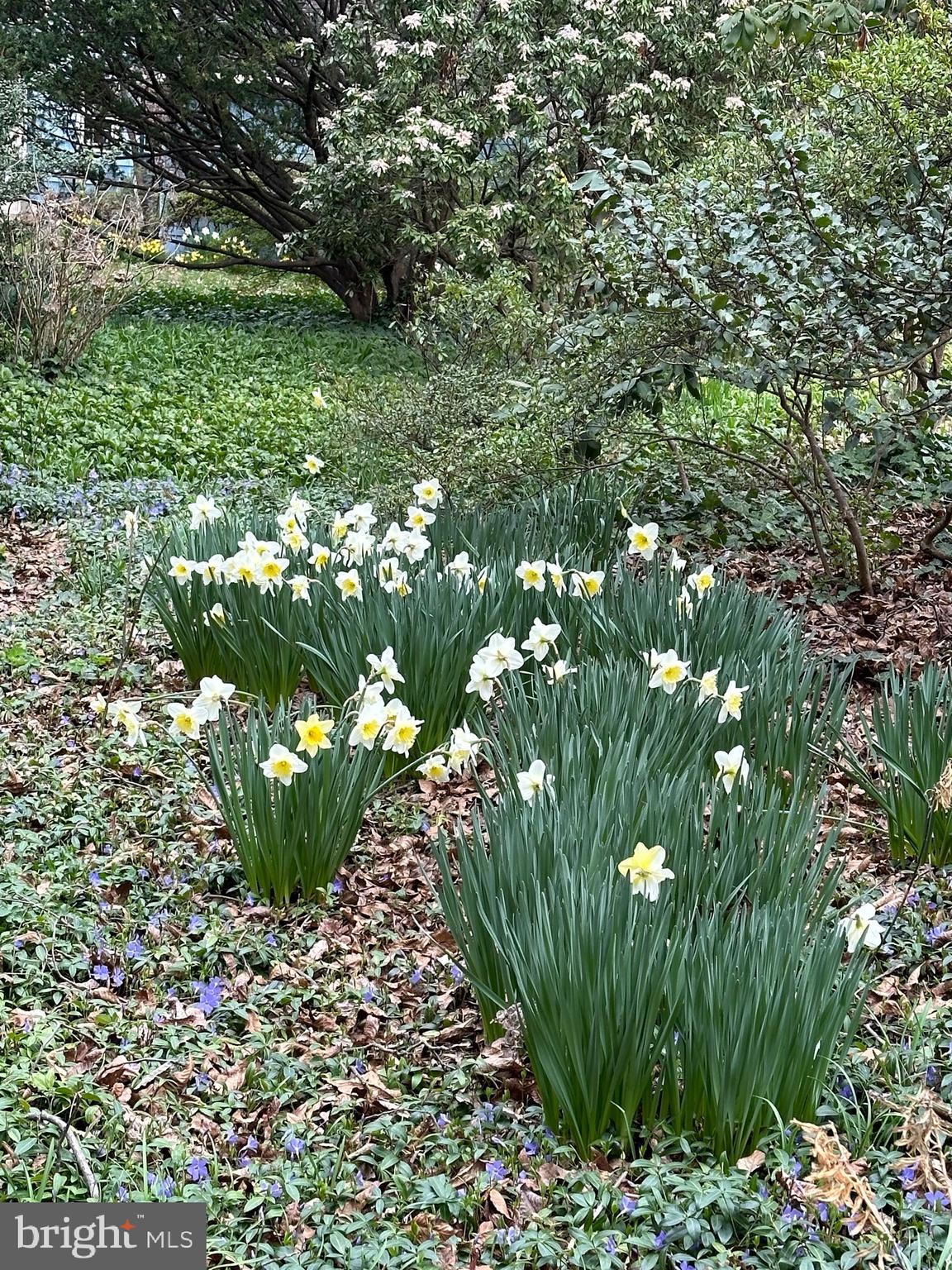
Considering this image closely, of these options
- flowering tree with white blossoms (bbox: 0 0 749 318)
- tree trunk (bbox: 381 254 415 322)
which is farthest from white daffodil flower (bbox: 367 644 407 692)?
tree trunk (bbox: 381 254 415 322)

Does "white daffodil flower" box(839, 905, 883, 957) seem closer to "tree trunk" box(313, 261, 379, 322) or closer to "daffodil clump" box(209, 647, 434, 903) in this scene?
"daffodil clump" box(209, 647, 434, 903)

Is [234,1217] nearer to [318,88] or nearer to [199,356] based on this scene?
[199,356]

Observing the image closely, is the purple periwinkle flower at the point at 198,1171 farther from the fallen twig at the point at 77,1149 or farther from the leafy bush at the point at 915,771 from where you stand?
the leafy bush at the point at 915,771

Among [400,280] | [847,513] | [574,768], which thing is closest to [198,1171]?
[574,768]

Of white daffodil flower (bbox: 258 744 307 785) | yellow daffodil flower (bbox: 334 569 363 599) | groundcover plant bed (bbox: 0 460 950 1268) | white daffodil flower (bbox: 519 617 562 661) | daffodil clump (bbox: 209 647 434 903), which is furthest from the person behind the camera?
yellow daffodil flower (bbox: 334 569 363 599)

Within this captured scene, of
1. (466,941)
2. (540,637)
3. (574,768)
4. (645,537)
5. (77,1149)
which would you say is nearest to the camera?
(77,1149)

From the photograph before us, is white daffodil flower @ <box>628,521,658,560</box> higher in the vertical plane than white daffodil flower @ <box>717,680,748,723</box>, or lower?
higher

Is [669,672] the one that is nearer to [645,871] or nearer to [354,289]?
[645,871]

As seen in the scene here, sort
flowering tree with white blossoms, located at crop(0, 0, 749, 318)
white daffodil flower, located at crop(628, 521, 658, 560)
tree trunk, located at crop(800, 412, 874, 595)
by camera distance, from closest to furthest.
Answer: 1. white daffodil flower, located at crop(628, 521, 658, 560)
2. tree trunk, located at crop(800, 412, 874, 595)
3. flowering tree with white blossoms, located at crop(0, 0, 749, 318)

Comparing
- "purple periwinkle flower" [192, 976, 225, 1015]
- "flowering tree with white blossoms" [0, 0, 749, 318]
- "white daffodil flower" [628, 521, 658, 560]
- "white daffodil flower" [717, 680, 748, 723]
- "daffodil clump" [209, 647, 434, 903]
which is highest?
"flowering tree with white blossoms" [0, 0, 749, 318]

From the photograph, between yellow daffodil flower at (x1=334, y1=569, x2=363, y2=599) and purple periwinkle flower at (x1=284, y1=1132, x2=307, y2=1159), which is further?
yellow daffodil flower at (x1=334, y1=569, x2=363, y2=599)

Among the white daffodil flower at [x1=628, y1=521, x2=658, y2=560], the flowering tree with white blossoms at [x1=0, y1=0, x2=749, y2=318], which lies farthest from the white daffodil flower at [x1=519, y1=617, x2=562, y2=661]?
the flowering tree with white blossoms at [x1=0, y1=0, x2=749, y2=318]

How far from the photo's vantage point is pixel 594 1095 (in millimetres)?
1884

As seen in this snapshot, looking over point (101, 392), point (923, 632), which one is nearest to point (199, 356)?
point (101, 392)
